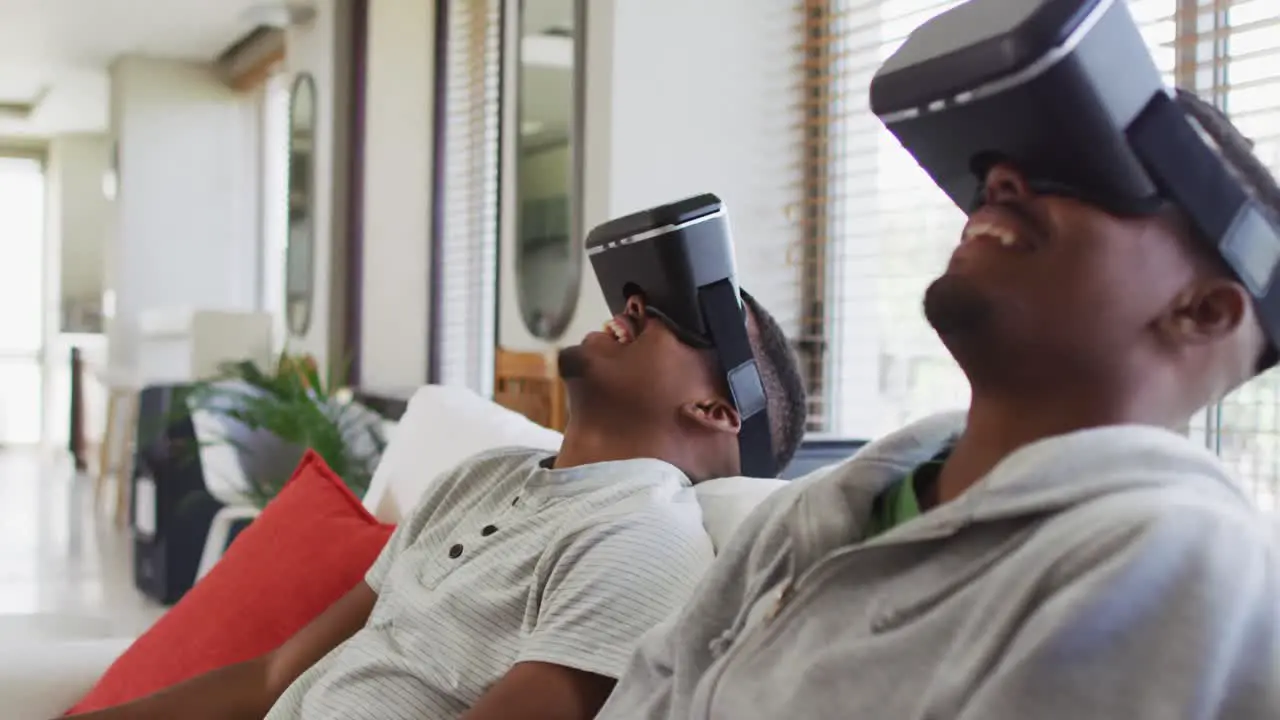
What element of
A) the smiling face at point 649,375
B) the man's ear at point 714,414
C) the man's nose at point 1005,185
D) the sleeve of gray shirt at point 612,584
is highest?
the man's nose at point 1005,185

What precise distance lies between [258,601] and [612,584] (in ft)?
2.56

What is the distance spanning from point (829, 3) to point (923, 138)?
6.38 feet

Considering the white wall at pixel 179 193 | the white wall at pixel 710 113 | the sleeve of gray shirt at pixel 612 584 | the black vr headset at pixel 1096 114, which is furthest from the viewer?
the white wall at pixel 179 193

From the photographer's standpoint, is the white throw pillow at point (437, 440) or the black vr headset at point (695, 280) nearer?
the black vr headset at point (695, 280)

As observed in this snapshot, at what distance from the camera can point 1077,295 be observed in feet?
2.48

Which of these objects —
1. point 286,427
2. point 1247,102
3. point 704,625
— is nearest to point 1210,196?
point 704,625

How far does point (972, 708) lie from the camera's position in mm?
655

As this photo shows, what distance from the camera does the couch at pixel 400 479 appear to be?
1713mm

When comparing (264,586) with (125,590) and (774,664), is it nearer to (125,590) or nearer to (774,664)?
(774,664)

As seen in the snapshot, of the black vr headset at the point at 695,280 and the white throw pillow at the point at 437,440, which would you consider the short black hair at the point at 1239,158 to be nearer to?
the black vr headset at the point at 695,280

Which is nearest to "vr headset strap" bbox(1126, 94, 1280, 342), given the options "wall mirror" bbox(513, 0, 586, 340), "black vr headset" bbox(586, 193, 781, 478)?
"black vr headset" bbox(586, 193, 781, 478)

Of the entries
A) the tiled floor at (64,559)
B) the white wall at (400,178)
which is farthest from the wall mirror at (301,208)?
the tiled floor at (64,559)

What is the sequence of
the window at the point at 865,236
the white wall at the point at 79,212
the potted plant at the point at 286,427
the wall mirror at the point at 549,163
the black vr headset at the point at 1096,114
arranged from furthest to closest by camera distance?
the white wall at the point at 79,212
the potted plant at the point at 286,427
the wall mirror at the point at 549,163
the window at the point at 865,236
the black vr headset at the point at 1096,114

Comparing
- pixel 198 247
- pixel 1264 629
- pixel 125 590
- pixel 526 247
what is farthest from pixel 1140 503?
pixel 198 247
